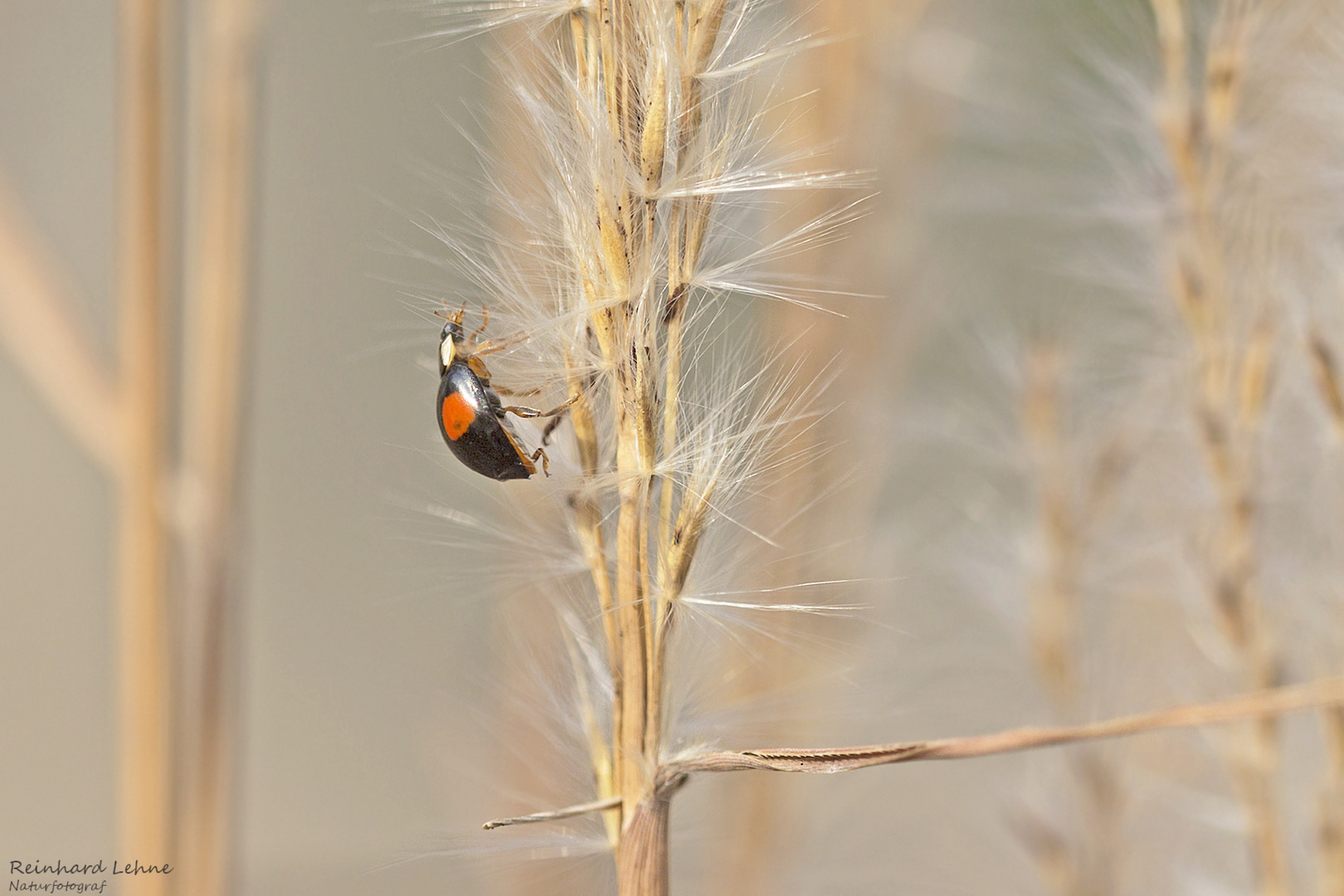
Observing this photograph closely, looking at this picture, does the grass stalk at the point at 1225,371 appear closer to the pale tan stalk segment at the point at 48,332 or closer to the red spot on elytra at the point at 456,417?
the red spot on elytra at the point at 456,417

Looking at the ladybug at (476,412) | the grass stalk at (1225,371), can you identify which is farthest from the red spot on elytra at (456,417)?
the grass stalk at (1225,371)

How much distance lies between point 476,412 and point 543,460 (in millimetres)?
68

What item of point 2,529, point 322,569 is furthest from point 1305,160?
point 2,529

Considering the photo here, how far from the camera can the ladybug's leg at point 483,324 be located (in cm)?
44

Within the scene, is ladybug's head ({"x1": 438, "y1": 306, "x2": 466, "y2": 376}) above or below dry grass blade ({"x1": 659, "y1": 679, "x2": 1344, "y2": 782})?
above

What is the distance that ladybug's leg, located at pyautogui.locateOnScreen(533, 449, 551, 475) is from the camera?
16.5 inches

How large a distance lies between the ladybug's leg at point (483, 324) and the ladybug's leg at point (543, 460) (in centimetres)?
6

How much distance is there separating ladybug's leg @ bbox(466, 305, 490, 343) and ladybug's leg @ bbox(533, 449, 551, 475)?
6 cm

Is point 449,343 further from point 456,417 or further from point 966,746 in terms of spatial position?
point 966,746
